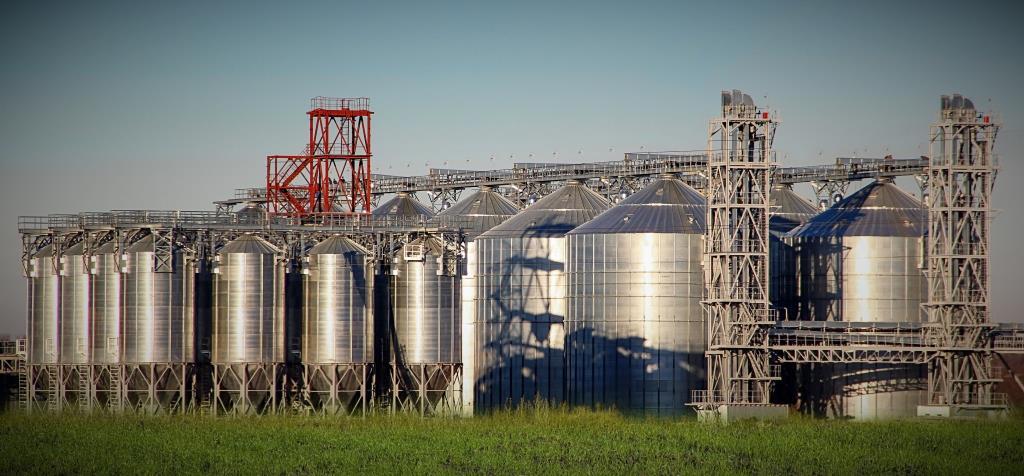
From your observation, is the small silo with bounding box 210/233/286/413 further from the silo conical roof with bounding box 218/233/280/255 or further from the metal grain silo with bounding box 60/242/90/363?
the metal grain silo with bounding box 60/242/90/363

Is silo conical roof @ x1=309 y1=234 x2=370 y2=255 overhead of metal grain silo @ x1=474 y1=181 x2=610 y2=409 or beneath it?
overhead

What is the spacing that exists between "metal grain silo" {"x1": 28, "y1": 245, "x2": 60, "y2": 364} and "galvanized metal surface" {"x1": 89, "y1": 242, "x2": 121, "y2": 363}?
4577 millimetres

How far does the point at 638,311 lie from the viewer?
11794 centimetres

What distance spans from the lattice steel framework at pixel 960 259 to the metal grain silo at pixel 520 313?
26239mm

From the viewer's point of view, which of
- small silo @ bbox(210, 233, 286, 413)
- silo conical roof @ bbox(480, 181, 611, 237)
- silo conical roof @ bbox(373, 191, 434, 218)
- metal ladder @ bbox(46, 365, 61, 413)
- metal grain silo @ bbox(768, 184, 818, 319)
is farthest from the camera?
silo conical roof @ bbox(373, 191, 434, 218)

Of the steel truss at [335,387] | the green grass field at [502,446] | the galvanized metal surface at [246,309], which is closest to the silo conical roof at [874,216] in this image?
the green grass field at [502,446]

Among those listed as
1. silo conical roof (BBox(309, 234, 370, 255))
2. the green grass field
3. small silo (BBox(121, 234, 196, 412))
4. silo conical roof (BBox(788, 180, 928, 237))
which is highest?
silo conical roof (BBox(788, 180, 928, 237))

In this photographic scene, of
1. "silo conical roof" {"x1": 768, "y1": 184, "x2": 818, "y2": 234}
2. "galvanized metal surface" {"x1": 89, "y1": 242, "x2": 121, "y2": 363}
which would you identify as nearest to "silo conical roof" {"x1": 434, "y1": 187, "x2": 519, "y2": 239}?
"silo conical roof" {"x1": 768, "y1": 184, "x2": 818, "y2": 234}

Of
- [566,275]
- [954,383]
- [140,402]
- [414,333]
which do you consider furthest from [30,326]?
[954,383]

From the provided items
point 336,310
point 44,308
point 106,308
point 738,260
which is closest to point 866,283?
point 738,260

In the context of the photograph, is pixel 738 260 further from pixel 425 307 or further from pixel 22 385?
pixel 22 385

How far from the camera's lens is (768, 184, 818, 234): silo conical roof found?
476 feet

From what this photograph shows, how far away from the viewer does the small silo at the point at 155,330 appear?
397 feet

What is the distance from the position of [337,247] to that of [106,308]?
15921 millimetres
